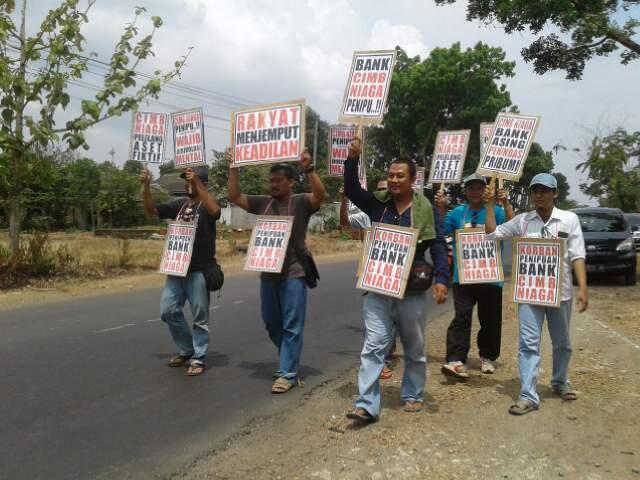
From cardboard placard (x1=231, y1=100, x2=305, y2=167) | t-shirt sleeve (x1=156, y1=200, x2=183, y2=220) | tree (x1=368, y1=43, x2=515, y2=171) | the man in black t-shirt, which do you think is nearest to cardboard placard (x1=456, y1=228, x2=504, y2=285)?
cardboard placard (x1=231, y1=100, x2=305, y2=167)

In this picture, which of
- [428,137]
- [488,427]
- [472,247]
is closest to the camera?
[488,427]

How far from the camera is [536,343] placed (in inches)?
183

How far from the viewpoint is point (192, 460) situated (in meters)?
3.82

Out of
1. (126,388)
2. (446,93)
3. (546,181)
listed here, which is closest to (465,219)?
(546,181)

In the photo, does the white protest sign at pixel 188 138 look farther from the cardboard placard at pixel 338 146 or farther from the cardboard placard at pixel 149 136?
the cardboard placard at pixel 338 146

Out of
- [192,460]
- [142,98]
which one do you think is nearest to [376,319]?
[192,460]

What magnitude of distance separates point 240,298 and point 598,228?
863cm

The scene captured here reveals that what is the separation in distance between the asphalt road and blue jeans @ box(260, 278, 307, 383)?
0.29m

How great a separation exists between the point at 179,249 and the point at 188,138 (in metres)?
1.33

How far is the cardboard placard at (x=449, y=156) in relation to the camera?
6871 millimetres

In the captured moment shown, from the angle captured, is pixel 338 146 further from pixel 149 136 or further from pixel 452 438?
pixel 452 438

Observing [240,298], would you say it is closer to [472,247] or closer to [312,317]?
[312,317]

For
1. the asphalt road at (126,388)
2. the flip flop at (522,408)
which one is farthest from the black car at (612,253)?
the flip flop at (522,408)

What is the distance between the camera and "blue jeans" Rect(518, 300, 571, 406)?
460 centimetres
